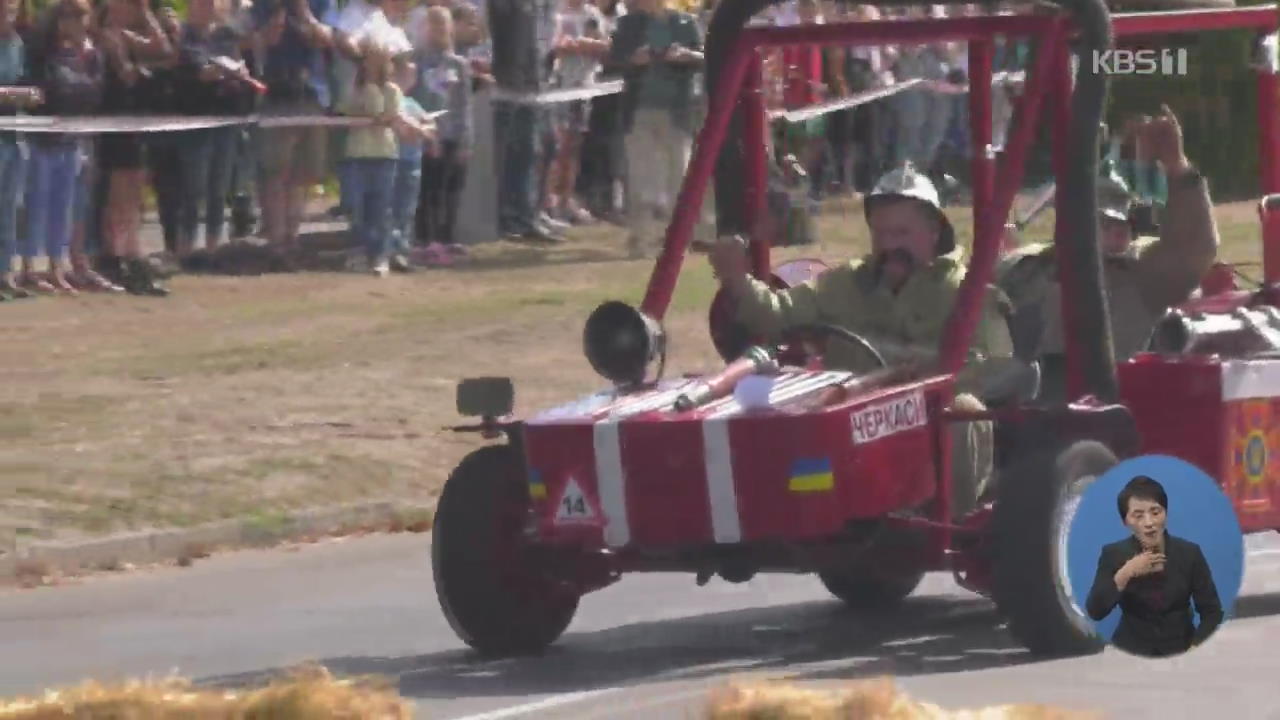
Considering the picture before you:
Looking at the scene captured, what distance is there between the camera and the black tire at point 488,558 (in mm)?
11164

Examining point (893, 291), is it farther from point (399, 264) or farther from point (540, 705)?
point (399, 264)

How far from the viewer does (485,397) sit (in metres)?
11.1

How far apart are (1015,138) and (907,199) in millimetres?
413

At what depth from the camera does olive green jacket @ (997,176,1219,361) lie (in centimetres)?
1175

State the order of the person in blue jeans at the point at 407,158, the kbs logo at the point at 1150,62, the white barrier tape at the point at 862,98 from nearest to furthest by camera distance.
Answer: the kbs logo at the point at 1150,62 → the person in blue jeans at the point at 407,158 → the white barrier tape at the point at 862,98

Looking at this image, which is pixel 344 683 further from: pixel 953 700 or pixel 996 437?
pixel 996 437

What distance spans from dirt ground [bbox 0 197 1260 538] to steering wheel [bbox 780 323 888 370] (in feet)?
14.5

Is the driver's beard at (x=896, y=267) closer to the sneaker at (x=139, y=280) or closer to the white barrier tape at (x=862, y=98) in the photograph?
the sneaker at (x=139, y=280)

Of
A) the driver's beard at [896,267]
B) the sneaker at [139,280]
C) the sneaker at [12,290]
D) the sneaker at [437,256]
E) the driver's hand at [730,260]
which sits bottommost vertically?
the sneaker at [437,256]

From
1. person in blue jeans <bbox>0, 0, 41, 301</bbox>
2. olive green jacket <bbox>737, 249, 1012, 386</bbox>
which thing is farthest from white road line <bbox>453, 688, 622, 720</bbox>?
person in blue jeans <bbox>0, 0, 41, 301</bbox>

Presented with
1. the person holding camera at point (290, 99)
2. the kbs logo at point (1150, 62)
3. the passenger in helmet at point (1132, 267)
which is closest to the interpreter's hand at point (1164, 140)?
the passenger in helmet at point (1132, 267)

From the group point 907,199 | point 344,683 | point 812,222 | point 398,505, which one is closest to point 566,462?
point 907,199

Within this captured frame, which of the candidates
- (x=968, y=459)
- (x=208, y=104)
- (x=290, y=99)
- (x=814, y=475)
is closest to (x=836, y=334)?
(x=968, y=459)

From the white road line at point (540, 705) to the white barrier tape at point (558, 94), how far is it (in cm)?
1411
